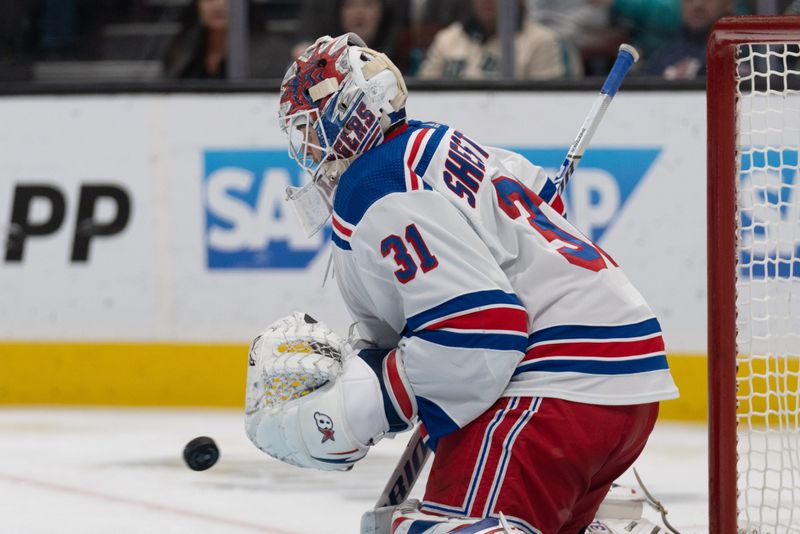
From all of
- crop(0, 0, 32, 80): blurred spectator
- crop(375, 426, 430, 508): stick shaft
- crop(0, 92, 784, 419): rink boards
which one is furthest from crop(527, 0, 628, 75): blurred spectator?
crop(375, 426, 430, 508): stick shaft

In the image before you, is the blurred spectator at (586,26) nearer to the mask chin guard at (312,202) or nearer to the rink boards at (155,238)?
the rink boards at (155,238)

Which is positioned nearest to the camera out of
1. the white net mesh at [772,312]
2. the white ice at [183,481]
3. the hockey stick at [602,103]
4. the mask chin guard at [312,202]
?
the mask chin guard at [312,202]

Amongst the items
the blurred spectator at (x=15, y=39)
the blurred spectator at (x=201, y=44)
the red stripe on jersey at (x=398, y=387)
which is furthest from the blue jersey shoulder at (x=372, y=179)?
the blurred spectator at (x=15, y=39)

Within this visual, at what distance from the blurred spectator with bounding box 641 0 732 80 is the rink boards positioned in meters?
0.34

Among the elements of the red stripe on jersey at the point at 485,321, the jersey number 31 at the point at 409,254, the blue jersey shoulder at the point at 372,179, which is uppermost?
the blue jersey shoulder at the point at 372,179

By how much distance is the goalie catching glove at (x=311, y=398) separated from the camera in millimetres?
2170

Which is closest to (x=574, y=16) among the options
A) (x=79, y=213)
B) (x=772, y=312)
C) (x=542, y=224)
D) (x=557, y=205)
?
(x=772, y=312)

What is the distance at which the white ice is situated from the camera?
126 inches

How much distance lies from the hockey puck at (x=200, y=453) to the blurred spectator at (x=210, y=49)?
2.58 m

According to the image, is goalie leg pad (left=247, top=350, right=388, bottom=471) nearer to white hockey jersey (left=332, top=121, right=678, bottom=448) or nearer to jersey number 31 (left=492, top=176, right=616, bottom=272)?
white hockey jersey (left=332, top=121, right=678, bottom=448)

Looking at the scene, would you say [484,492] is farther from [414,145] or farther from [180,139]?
[180,139]

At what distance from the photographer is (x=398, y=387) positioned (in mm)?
2150

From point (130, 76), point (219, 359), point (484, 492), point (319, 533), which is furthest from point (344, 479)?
point (130, 76)

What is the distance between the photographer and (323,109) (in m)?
2.22
